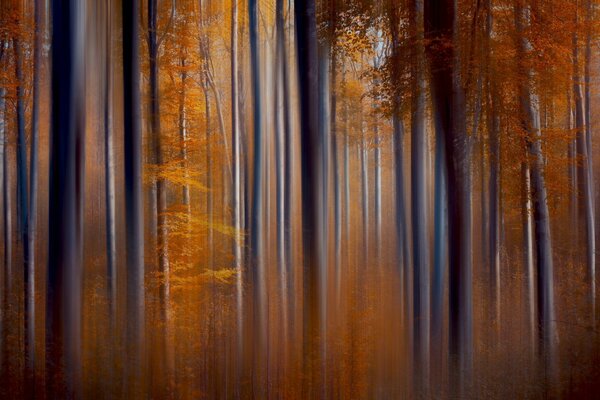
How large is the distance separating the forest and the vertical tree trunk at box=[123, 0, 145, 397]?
0.06 feet

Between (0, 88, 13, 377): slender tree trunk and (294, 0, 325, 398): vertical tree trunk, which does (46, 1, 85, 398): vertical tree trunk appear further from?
(294, 0, 325, 398): vertical tree trunk

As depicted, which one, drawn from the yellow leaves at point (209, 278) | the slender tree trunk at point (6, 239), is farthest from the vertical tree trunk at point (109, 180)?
the slender tree trunk at point (6, 239)

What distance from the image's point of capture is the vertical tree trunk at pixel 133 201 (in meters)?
3.50

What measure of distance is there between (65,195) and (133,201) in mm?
513

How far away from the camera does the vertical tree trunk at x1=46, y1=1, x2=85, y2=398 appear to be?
349 centimetres

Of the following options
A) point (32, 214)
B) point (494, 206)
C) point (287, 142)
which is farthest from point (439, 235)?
point (32, 214)

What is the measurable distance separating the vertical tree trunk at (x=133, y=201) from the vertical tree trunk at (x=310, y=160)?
1301 mm

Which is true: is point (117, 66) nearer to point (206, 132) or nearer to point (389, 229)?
point (206, 132)

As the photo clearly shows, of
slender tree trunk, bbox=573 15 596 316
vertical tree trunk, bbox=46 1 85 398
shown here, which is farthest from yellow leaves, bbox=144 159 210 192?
slender tree trunk, bbox=573 15 596 316

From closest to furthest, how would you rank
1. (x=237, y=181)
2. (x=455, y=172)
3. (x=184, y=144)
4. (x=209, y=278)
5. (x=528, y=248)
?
(x=528, y=248), (x=455, y=172), (x=209, y=278), (x=184, y=144), (x=237, y=181)

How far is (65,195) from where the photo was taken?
11.8 ft

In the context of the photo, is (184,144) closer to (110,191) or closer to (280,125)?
(110,191)

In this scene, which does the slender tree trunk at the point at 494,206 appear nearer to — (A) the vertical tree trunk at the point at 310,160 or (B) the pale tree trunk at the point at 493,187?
(B) the pale tree trunk at the point at 493,187

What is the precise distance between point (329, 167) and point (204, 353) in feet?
5.81
